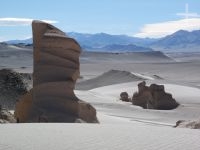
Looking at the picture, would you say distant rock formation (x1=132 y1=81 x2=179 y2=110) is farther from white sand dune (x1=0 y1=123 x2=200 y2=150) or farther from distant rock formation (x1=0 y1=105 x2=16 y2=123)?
white sand dune (x1=0 y1=123 x2=200 y2=150)

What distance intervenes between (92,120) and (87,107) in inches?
18.0

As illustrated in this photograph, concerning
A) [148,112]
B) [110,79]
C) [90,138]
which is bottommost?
[110,79]

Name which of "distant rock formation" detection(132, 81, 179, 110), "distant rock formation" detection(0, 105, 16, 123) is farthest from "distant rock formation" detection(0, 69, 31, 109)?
"distant rock formation" detection(132, 81, 179, 110)

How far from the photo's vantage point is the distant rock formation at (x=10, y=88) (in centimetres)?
2165

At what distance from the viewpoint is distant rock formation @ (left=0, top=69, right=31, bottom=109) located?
21.6 metres

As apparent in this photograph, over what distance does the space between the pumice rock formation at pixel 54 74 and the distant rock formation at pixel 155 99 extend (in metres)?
12.9

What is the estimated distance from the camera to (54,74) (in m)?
15.1

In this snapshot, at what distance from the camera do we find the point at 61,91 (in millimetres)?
15055

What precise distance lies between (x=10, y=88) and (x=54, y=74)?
7.78 meters

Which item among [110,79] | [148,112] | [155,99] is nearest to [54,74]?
[148,112]

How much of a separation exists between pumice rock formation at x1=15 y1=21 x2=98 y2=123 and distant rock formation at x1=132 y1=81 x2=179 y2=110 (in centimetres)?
1291

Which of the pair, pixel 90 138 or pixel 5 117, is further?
pixel 5 117

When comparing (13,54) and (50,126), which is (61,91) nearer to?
(50,126)

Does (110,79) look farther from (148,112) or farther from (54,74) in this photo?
(54,74)
